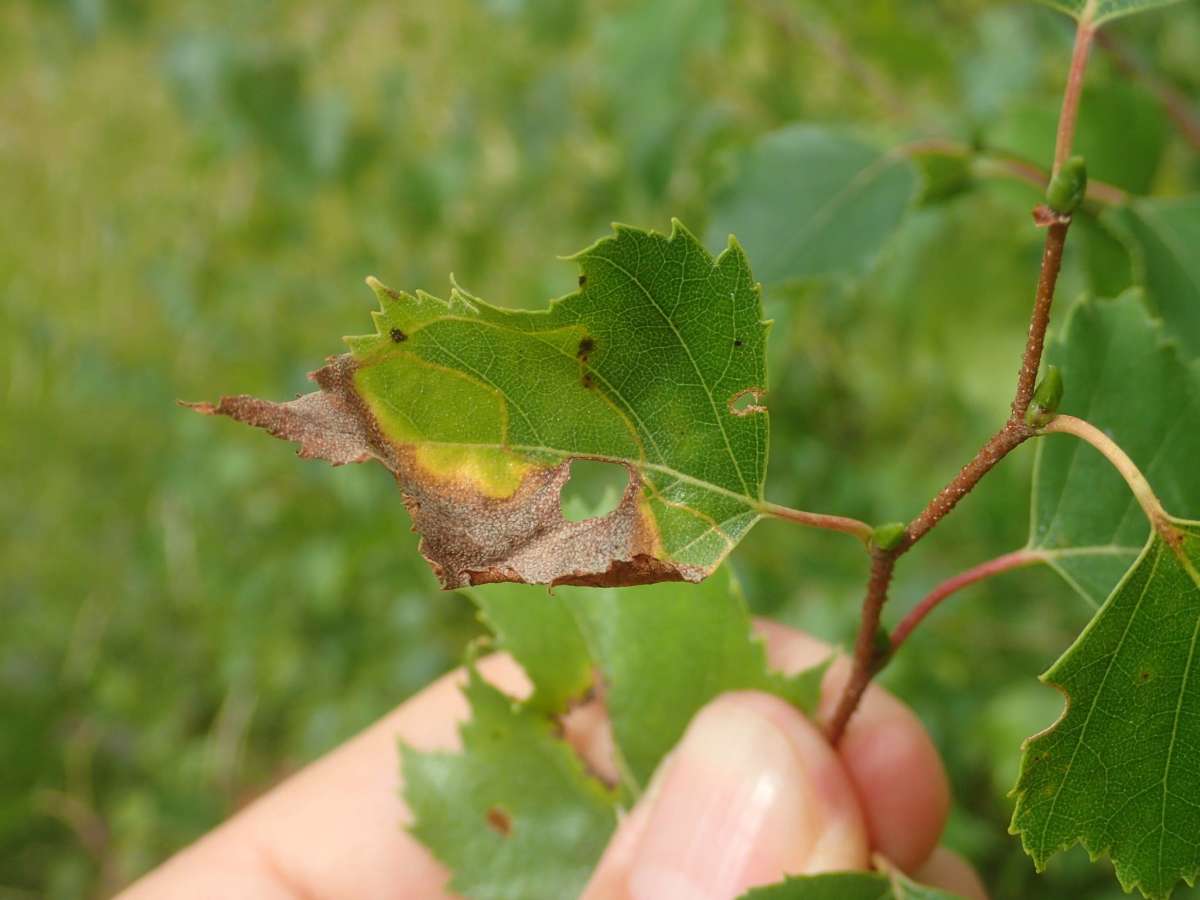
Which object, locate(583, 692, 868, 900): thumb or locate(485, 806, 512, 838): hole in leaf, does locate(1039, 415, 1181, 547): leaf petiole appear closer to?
locate(583, 692, 868, 900): thumb

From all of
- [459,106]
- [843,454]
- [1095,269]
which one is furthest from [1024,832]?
[459,106]

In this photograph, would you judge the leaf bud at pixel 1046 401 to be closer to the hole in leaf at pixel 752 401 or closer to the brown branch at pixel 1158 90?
the hole in leaf at pixel 752 401

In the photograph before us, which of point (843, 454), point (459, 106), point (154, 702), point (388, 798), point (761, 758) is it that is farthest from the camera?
point (154, 702)

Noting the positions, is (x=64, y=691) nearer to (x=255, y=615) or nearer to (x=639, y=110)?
(x=255, y=615)

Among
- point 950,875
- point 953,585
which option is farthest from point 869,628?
point 950,875

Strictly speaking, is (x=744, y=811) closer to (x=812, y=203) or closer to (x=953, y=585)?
(x=953, y=585)

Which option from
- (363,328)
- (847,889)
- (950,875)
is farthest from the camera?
(363,328)

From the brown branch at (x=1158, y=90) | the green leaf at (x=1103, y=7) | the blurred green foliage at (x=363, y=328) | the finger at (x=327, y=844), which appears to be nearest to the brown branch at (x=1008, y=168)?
the blurred green foliage at (x=363, y=328)
